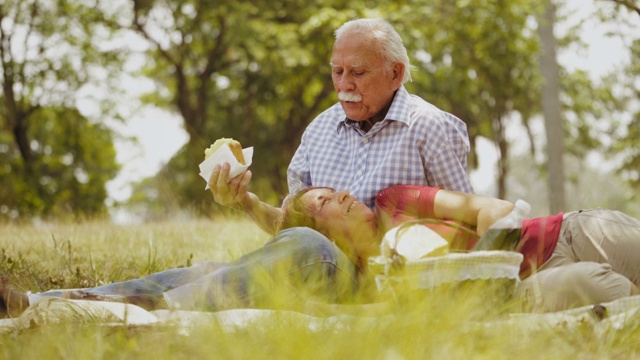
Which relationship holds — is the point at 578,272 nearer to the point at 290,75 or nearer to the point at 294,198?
the point at 294,198

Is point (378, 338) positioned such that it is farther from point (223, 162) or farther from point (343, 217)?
point (223, 162)

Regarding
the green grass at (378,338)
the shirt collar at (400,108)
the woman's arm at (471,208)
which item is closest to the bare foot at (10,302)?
the green grass at (378,338)

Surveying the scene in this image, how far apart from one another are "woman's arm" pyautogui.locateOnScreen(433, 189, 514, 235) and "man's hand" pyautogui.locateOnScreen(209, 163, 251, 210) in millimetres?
958

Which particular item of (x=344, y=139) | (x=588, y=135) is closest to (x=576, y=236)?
(x=344, y=139)

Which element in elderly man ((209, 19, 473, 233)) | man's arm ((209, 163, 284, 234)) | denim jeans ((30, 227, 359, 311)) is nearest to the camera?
denim jeans ((30, 227, 359, 311))

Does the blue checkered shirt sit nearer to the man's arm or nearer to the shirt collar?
the shirt collar

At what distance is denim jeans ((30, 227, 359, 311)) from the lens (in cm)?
358

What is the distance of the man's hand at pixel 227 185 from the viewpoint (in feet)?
13.2

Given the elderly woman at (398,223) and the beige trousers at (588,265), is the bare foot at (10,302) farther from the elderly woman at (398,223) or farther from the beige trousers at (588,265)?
the beige trousers at (588,265)

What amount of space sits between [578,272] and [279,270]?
123 cm

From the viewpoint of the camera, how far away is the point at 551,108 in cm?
1571

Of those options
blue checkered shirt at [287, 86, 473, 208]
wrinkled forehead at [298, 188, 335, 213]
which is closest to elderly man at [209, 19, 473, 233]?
blue checkered shirt at [287, 86, 473, 208]

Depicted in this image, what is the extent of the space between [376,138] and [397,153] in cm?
20

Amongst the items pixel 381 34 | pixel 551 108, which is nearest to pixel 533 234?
pixel 381 34
